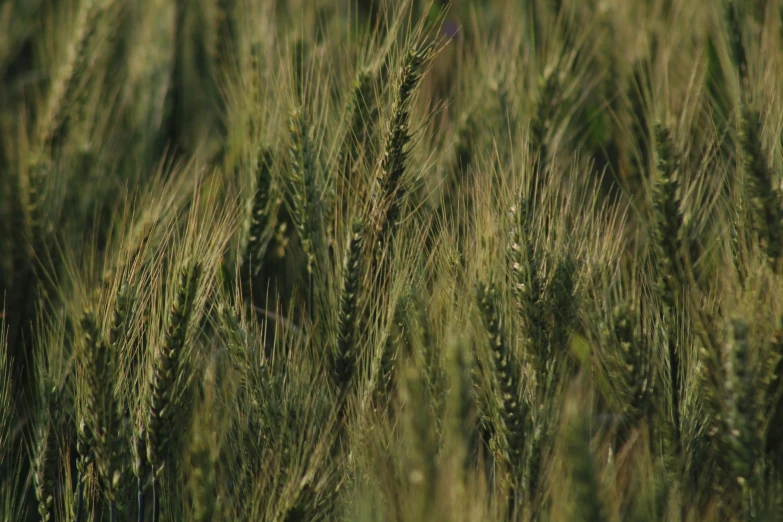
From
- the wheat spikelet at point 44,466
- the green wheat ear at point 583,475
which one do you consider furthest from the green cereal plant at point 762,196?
the wheat spikelet at point 44,466

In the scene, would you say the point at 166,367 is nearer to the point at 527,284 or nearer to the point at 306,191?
the point at 306,191

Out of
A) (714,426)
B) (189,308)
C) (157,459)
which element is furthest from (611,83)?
(157,459)

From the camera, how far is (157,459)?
1121 millimetres

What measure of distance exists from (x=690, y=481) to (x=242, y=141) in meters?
1.15

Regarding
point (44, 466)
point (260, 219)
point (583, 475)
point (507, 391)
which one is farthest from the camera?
point (260, 219)

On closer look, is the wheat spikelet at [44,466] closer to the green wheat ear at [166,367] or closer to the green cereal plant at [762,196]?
the green wheat ear at [166,367]

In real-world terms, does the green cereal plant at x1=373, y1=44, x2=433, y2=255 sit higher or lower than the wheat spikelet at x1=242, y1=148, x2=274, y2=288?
higher

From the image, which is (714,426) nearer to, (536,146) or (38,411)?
(536,146)

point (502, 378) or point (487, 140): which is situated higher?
point (487, 140)

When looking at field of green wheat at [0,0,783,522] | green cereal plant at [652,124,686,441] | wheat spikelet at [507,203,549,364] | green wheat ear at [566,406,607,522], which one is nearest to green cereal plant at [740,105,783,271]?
field of green wheat at [0,0,783,522]

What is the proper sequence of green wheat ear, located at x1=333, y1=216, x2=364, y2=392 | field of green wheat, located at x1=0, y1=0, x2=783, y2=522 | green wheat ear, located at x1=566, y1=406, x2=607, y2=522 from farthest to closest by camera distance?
green wheat ear, located at x1=333, y1=216, x2=364, y2=392 < field of green wheat, located at x1=0, y1=0, x2=783, y2=522 < green wheat ear, located at x1=566, y1=406, x2=607, y2=522

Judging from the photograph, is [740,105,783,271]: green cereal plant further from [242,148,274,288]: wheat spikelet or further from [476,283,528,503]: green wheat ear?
[242,148,274,288]: wheat spikelet

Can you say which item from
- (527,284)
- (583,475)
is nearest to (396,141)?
(527,284)

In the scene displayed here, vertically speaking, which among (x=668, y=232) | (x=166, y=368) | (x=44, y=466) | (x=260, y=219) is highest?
(x=668, y=232)
